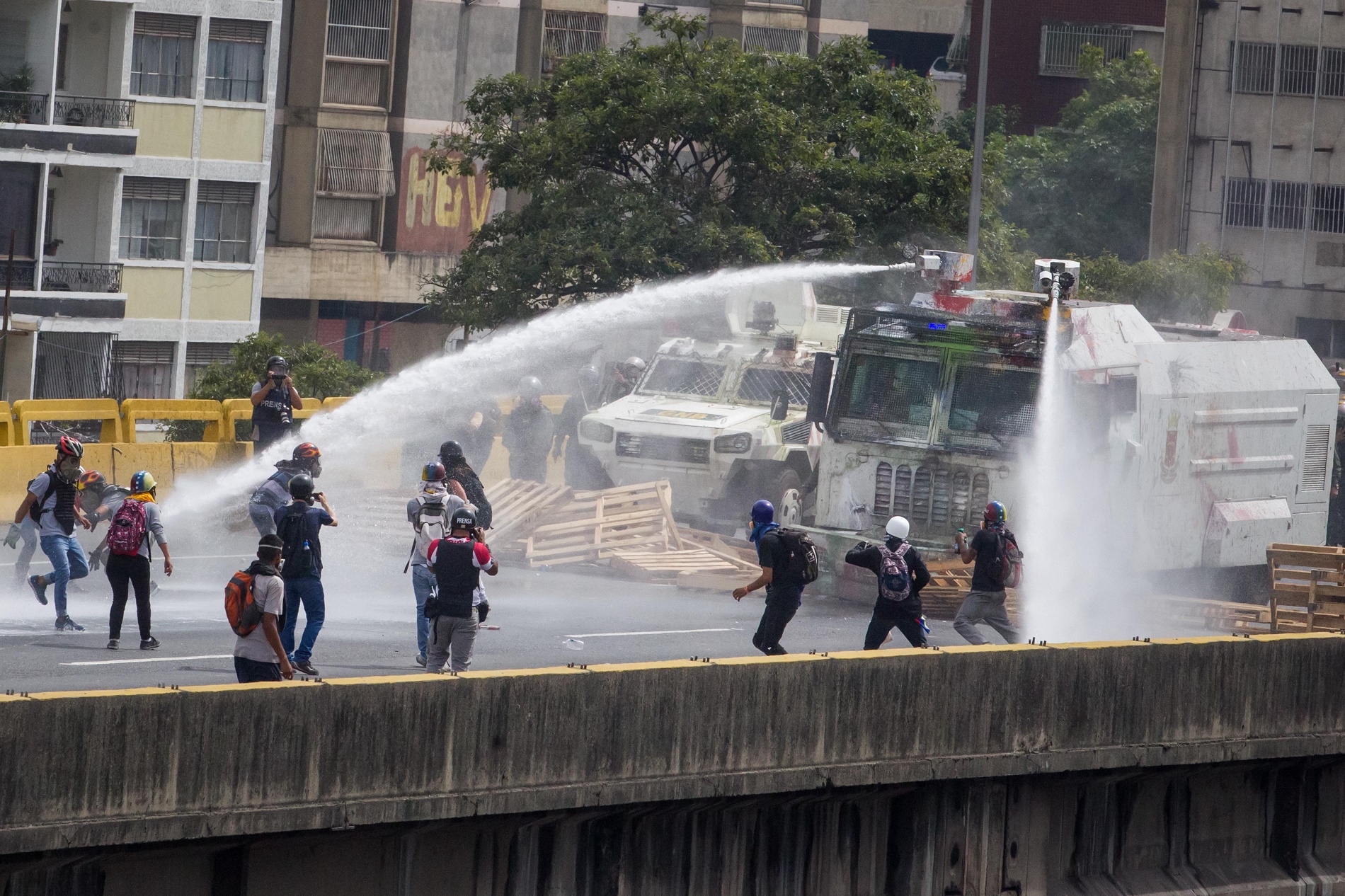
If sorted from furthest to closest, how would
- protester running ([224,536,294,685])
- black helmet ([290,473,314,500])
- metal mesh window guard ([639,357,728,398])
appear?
metal mesh window guard ([639,357,728,398]) → black helmet ([290,473,314,500]) → protester running ([224,536,294,685])

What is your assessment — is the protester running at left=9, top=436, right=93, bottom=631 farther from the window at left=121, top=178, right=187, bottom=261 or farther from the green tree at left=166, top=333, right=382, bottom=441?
the window at left=121, top=178, right=187, bottom=261

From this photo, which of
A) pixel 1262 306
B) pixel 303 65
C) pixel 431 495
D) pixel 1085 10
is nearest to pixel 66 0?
pixel 303 65

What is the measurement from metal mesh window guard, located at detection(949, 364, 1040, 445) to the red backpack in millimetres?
8204

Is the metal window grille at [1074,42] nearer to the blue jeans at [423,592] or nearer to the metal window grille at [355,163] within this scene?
the metal window grille at [355,163]

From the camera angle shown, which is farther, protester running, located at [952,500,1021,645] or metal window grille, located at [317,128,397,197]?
metal window grille, located at [317,128,397,197]

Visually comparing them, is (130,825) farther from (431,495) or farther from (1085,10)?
(1085,10)

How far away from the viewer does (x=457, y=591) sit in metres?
13.4

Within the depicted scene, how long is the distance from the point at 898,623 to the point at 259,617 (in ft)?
16.0

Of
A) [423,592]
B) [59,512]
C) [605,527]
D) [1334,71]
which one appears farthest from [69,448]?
[1334,71]

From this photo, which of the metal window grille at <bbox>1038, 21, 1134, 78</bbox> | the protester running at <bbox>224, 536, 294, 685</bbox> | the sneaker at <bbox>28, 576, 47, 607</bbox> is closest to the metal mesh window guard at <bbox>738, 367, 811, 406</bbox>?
the sneaker at <bbox>28, 576, 47, 607</bbox>

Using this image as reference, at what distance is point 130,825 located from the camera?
10211mm

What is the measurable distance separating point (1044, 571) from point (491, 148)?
47.5ft

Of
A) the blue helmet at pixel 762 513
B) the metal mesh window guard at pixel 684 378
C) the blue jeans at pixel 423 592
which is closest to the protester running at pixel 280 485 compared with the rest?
the blue jeans at pixel 423 592

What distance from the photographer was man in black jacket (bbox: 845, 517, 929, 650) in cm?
1473
